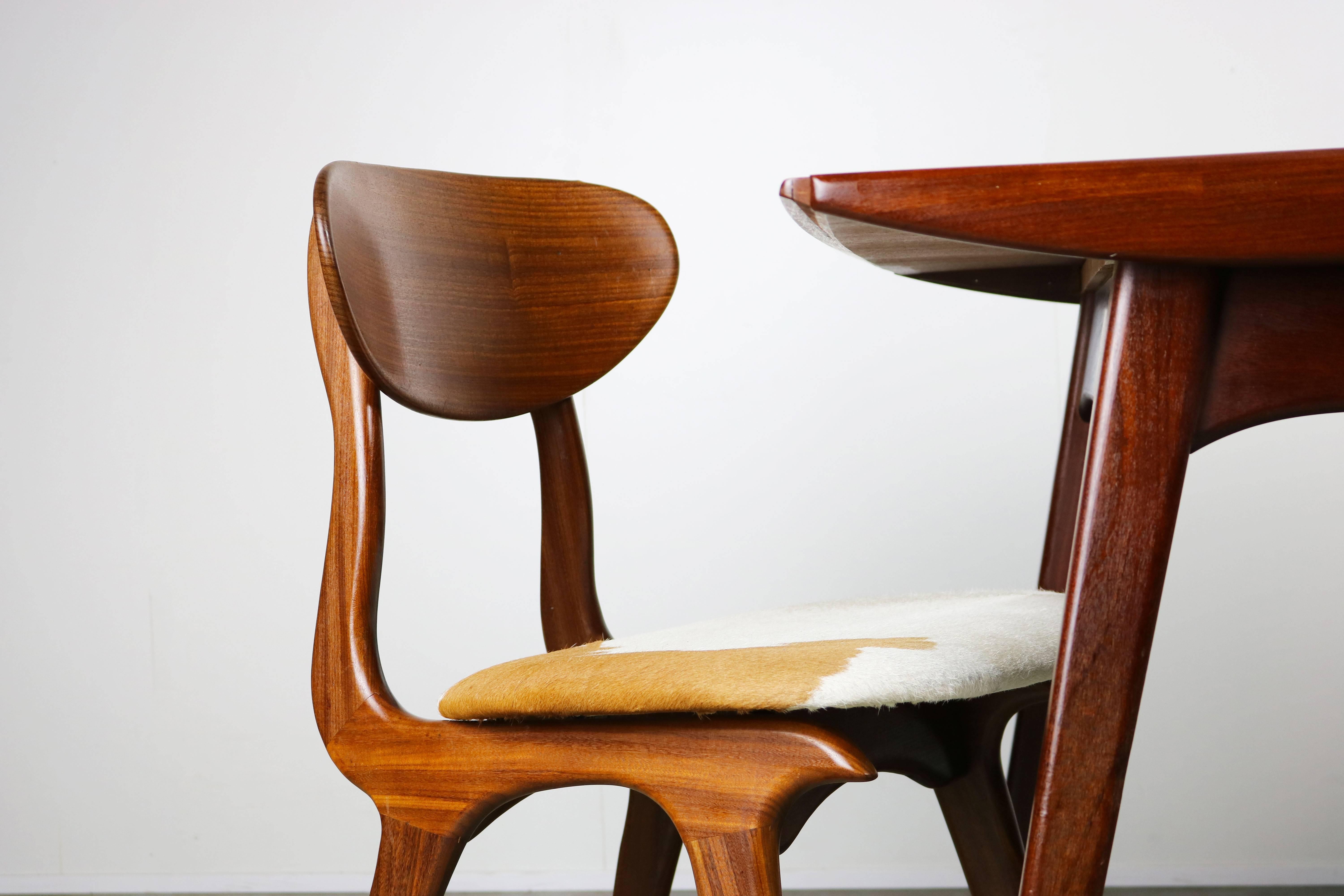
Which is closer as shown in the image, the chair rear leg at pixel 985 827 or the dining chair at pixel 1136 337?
the dining chair at pixel 1136 337

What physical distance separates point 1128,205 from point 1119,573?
0.14 m

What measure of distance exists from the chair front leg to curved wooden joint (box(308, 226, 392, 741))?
347 millimetres

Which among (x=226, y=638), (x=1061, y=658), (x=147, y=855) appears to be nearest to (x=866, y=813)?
(x=226, y=638)

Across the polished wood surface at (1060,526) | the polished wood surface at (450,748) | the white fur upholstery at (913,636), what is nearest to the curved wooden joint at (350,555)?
the polished wood surface at (450,748)

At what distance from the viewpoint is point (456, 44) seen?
1.71 m

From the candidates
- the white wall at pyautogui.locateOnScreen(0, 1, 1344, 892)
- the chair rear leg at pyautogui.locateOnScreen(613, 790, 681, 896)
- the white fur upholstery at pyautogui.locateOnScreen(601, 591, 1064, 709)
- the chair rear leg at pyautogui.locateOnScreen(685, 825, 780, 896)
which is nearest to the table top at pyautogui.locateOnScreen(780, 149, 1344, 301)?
the white fur upholstery at pyautogui.locateOnScreen(601, 591, 1064, 709)

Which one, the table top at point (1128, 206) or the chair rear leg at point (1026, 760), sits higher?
the table top at point (1128, 206)

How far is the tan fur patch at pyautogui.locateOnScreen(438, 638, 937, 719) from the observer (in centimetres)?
48

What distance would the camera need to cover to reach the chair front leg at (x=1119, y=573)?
1.39 feet

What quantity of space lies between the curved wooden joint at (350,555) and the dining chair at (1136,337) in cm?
30

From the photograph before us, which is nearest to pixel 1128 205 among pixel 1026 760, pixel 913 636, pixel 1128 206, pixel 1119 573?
pixel 1128 206

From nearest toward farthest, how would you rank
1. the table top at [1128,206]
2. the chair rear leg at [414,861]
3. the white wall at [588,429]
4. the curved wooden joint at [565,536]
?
the table top at [1128,206] → the chair rear leg at [414,861] → the curved wooden joint at [565,536] → the white wall at [588,429]

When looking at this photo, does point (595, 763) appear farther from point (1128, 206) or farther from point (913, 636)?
point (1128, 206)

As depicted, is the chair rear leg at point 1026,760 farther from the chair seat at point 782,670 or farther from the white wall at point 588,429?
the white wall at point 588,429
